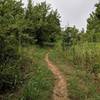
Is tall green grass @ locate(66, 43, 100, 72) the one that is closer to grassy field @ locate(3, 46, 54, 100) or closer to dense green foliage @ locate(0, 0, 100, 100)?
dense green foliage @ locate(0, 0, 100, 100)

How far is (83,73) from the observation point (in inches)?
620

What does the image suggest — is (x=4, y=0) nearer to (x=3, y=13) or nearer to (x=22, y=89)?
(x=3, y=13)

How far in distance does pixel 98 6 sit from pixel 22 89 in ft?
76.5

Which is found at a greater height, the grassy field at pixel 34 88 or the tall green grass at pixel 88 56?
the tall green grass at pixel 88 56

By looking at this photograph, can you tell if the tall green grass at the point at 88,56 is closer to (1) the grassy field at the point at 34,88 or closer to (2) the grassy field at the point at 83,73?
(2) the grassy field at the point at 83,73

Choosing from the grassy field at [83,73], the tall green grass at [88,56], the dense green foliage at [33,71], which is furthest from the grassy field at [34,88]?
the tall green grass at [88,56]

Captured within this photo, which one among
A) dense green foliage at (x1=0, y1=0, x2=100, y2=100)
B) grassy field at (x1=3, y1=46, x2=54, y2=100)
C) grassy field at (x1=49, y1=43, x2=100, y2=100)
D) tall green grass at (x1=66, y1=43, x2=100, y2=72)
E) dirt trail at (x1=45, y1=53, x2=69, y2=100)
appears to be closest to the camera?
grassy field at (x1=3, y1=46, x2=54, y2=100)

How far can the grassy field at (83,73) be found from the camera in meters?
12.6

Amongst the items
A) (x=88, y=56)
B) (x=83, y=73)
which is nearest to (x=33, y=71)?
(x=83, y=73)

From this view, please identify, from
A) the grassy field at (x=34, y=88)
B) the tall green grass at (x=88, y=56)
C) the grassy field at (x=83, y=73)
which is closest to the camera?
the grassy field at (x=34, y=88)

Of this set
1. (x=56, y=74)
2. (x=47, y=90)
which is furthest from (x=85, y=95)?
(x=56, y=74)

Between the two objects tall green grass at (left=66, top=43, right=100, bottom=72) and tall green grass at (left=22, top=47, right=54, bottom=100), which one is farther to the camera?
tall green grass at (left=66, top=43, right=100, bottom=72)

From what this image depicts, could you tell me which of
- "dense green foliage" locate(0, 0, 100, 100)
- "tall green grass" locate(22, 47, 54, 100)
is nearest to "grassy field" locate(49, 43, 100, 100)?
"dense green foliage" locate(0, 0, 100, 100)

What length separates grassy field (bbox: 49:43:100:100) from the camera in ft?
41.5
